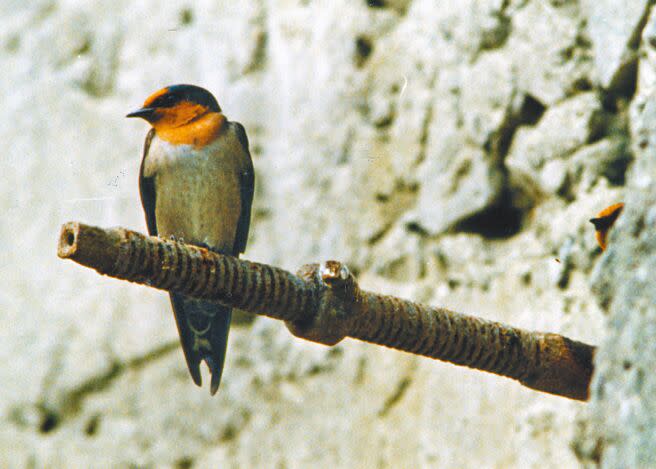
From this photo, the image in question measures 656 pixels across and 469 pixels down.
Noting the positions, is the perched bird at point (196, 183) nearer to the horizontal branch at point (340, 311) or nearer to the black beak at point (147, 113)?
→ the black beak at point (147, 113)

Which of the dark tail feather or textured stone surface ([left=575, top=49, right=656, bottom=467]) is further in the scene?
the dark tail feather

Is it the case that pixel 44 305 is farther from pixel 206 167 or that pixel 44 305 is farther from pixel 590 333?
pixel 590 333

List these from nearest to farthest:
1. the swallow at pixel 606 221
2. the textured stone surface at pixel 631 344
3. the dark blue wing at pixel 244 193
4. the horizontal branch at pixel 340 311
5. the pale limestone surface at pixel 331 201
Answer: the textured stone surface at pixel 631 344, the horizontal branch at pixel 340 311, the swallow at pixel 606 221, the dark blue wing at pixel 244 193, the pale limestone surface at pixel 331 201

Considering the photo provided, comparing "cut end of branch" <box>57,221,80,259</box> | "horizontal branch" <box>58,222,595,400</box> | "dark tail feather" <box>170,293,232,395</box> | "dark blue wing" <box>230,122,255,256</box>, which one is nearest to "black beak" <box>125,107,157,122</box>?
"dark blue wing" <box>230,122,255,256</box>

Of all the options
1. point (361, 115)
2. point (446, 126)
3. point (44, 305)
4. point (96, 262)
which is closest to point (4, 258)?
point (44, 305)

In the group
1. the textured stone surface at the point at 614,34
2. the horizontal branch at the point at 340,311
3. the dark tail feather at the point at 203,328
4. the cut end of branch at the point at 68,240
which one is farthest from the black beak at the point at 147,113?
the textured stone surface at the point at 614,34

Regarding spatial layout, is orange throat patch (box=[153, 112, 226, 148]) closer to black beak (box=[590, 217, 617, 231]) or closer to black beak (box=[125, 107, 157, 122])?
black beak (box=[125, 107, 157, 122])

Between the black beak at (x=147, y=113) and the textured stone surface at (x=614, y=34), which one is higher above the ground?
the textured stone surface at (x=614, y=34)

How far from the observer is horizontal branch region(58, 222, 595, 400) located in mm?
1503

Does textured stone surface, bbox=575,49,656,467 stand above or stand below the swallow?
below

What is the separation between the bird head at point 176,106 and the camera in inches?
95.1

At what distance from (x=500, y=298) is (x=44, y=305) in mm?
1678

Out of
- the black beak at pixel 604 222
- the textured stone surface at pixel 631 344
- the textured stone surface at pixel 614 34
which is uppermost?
the textured stone surface at pixel 614 34

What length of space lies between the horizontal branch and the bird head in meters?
0.86
